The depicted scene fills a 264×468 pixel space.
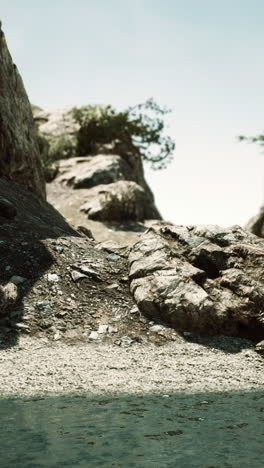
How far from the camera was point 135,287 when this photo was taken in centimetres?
1591

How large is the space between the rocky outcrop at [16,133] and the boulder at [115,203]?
241 inches

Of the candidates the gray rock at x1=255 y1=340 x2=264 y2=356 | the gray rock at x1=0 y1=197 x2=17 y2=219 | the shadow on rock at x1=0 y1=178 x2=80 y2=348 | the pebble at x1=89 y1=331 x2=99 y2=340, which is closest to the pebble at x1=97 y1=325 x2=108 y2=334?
the pebble at x1=89 y1=331 x2=99 y2=340

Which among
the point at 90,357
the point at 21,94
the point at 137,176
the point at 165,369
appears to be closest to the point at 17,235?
the point at 90,357

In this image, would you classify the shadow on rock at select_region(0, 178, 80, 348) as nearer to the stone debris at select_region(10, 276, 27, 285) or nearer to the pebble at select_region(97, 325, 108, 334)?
the stone debris at select_region(10, 276, 27, 285)

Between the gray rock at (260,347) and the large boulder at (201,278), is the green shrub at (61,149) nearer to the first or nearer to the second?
the large boulder at (201,278)

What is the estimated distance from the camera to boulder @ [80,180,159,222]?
31844 mm

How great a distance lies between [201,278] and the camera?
16.3 metres

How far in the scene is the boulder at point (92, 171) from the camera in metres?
35.7

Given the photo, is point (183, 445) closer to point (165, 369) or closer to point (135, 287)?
point (165, 369)

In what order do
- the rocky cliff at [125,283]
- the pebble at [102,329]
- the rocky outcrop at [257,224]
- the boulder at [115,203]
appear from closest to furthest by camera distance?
the pebble at [102,329]
the rocky cliff at [125,283]
the boulder at [115,203]
the rocky outcrop at [257,224]

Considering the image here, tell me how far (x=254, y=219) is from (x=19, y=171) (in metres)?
22.0

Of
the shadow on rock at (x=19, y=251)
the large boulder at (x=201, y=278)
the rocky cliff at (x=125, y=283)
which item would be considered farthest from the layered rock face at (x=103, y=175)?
the large boulder at (x=201, y=278)

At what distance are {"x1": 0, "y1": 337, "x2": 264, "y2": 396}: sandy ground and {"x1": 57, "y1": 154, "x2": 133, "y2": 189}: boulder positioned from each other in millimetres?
23229

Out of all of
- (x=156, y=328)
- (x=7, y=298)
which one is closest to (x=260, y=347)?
(x=156, y=328)
